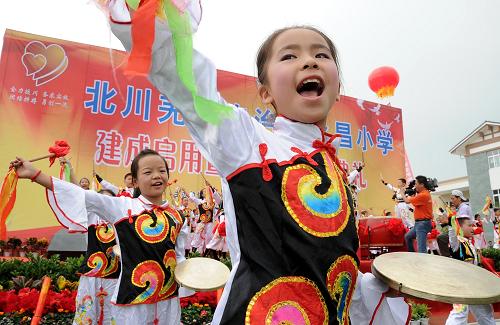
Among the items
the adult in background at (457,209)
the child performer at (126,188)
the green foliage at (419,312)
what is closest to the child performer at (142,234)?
the child performer at (126,188)

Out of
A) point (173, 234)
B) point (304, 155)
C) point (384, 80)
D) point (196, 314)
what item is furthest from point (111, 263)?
point (384, 80)

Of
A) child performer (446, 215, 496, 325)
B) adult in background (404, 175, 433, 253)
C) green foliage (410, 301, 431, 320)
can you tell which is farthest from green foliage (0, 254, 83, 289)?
adult in background (404, 175, 433, 253)

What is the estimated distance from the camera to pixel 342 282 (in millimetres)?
1271

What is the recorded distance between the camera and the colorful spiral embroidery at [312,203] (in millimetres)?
1233

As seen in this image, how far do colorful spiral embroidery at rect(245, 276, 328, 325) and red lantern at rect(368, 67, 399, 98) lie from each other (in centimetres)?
1391

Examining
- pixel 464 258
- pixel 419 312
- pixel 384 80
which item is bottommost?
pixel 419 312

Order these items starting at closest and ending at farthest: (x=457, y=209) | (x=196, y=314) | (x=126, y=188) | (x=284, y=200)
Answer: (x=284, y=200)
(x=196, y=314)
(x=126, y=188)
(x=457, y=209)

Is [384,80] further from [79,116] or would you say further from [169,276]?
[169,276]

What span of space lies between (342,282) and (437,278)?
0.30 metres

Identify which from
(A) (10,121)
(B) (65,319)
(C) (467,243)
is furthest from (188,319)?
(A) (10,121)

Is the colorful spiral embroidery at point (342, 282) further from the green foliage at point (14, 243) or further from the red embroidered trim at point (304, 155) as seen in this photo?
the green foliage at point (14, 243)

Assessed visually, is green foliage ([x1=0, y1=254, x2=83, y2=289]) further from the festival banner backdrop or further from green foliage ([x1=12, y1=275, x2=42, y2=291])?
the festival banner backdrop

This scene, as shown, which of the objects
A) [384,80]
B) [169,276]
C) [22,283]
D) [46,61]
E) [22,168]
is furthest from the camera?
[384,80]

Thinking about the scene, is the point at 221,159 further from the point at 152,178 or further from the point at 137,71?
the point at 152,178
